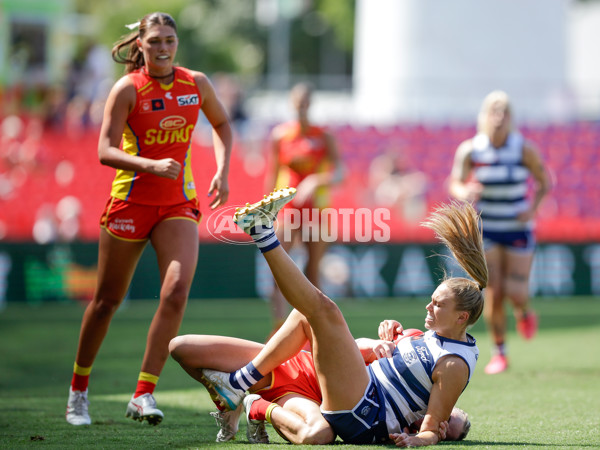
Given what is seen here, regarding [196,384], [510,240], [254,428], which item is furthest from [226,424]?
[510,240]

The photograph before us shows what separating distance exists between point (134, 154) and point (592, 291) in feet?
40.1

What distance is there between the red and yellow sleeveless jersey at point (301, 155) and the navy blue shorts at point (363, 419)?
5452 millimetres

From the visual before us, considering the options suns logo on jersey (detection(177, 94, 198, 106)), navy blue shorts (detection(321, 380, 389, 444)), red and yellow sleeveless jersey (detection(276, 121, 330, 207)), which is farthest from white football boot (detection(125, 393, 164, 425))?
red and yellow sleeveless jersey (detection(276, 121, 330, 207))

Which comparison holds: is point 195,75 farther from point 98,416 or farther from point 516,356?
point 516,356

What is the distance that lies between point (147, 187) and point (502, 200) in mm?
4139

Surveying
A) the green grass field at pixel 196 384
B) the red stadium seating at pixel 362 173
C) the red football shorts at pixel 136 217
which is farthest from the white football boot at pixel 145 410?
the red stadium seating at pixel 362 173

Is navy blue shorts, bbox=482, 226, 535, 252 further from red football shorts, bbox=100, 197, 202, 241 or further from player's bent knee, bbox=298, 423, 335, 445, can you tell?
player's bent knee, bbox=298, 423, 335, 445

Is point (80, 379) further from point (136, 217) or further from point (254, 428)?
point (254, 428)

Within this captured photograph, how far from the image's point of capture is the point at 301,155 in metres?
10.2

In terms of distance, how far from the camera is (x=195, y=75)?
6152 mm

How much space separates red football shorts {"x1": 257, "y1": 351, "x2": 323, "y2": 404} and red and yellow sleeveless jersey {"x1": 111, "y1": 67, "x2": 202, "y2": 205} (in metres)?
1.43

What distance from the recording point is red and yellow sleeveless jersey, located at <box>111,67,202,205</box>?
5910 mm

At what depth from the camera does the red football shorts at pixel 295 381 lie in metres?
5.05

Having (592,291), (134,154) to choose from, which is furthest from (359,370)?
(592,291)
